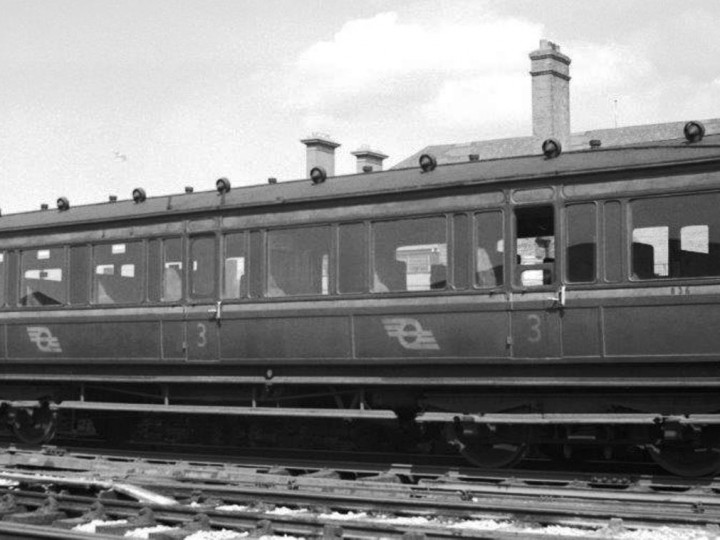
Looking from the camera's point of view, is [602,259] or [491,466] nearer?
[602,259]

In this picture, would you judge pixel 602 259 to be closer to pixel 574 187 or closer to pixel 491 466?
pixel 574 187

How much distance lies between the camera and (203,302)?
571 inches

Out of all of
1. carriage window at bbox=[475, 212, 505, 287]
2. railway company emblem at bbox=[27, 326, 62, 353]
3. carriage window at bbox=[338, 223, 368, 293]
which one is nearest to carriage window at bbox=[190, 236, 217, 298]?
carriage window at bbox=[338, 223, 368, 293]

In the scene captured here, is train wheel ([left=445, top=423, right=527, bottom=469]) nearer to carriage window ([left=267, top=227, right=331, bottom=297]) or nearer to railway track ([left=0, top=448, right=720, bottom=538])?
railway track ([left=0, top=448, right=720, bottom=538])

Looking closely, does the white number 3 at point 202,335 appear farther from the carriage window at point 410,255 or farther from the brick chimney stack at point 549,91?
the brick chimney stack at point 549,91

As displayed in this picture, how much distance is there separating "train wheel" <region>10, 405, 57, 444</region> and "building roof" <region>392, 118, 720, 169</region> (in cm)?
2153

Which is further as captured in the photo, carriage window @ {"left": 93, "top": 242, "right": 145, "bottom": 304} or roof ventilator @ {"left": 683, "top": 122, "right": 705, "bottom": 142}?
carriage window @ {"left": 93, "top": 242, "right": 145, "bottom": 304}

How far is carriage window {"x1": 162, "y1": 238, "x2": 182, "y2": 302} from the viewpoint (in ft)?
48.6

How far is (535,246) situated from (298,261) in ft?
10.1

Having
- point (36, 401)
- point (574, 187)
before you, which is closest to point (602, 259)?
point (574, 187)

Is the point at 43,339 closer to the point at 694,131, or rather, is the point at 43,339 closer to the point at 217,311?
the point at 217,311

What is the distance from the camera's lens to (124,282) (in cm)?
1538

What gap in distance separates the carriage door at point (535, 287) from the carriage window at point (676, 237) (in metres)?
0.90

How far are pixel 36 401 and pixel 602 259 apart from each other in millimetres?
8617
